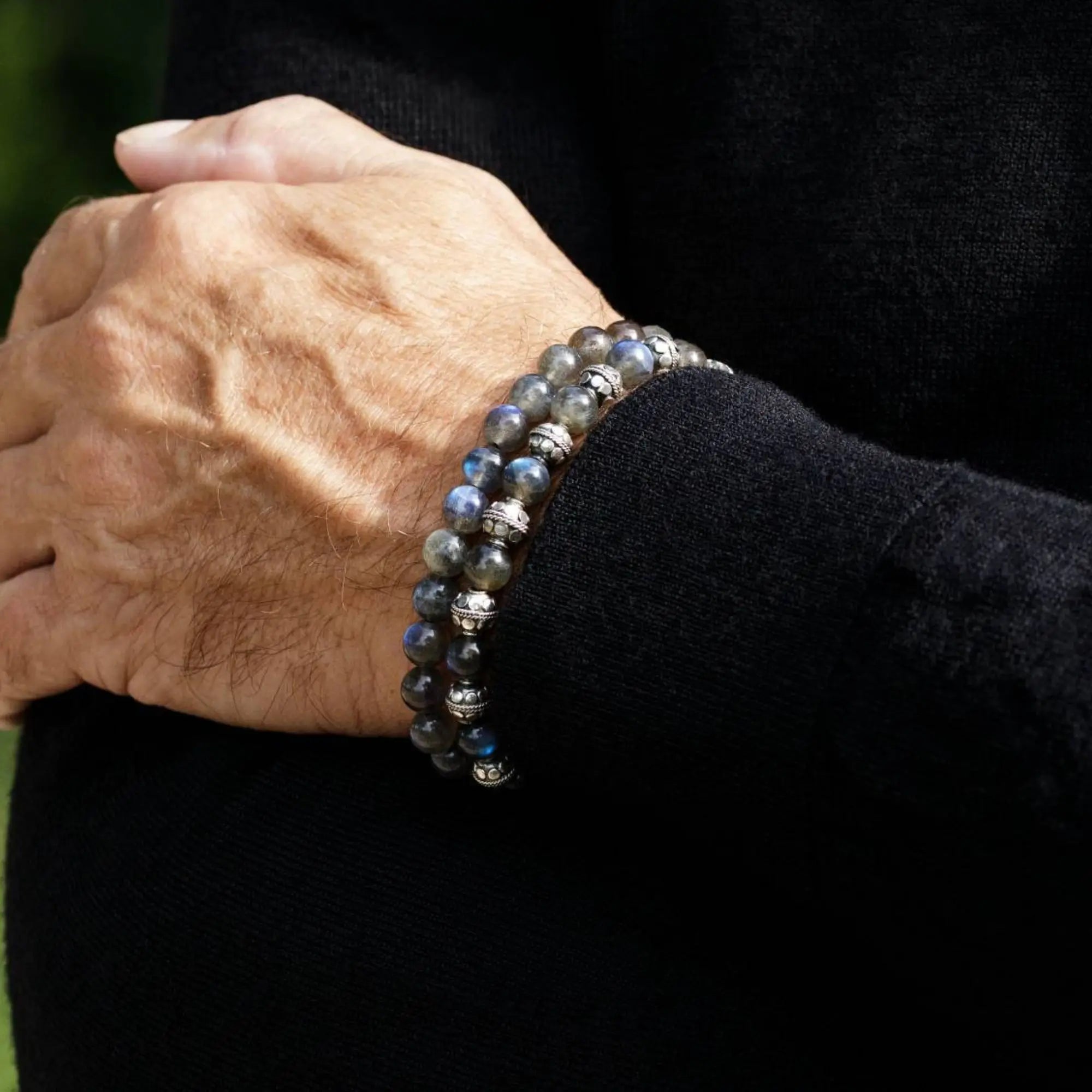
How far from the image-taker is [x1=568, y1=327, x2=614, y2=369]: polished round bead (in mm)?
985

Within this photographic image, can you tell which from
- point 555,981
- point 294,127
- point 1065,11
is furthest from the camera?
point 294,127

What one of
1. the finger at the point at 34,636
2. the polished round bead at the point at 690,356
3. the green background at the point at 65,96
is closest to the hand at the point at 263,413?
the finger at the point at 34,636

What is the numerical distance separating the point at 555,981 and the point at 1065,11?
903mm

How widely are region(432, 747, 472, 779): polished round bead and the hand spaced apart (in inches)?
2.3

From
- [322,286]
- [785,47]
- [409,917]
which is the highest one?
[785,47]

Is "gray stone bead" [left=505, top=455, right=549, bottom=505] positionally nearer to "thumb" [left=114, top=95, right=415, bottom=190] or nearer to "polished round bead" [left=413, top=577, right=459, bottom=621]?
"polished round bead" [left=413, top=577, right=459, bottom=621]

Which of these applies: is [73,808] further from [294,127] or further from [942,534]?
[942,534]

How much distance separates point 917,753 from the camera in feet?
2.45

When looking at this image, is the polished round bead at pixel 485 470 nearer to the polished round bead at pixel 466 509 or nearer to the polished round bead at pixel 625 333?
the polished round bead at pixel 466 509

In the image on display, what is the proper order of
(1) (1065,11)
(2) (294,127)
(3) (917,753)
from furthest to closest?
(2) (294,127) → (1) (1065,11) → (3) (917,753)

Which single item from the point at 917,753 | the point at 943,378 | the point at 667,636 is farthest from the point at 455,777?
the point at 943,378

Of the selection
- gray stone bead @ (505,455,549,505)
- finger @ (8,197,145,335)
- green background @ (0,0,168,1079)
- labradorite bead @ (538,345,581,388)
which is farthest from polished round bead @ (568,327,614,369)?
green background @ (0,0,168,1079)

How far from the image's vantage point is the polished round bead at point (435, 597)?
36.0 inches

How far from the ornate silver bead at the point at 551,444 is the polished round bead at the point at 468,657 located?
0.14 m
